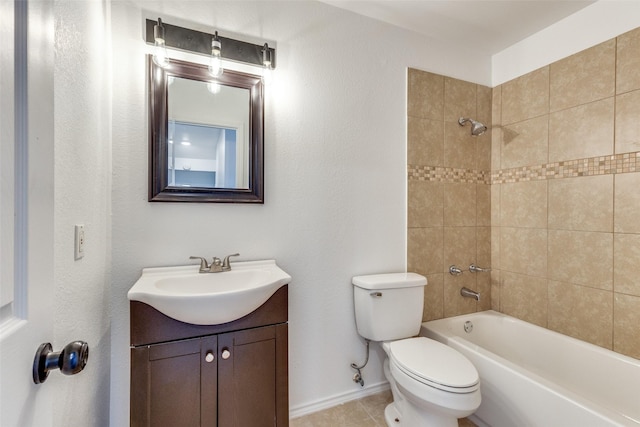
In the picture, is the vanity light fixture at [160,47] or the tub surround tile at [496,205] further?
the tub surround tile at [496,205]

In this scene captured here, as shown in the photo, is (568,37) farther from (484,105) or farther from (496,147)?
(496,147)

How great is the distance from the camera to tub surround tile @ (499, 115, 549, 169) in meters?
1.95

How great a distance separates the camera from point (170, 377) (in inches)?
45.6

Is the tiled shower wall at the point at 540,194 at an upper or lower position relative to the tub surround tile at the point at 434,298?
upper

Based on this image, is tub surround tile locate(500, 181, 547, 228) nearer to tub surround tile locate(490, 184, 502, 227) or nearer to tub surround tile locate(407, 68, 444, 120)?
tub surround tile locate(490, 184, 502, 227)

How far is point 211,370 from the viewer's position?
3.94 ft

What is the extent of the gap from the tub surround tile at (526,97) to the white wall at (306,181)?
58 cm

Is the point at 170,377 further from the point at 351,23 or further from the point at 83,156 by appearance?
the point at 351,23

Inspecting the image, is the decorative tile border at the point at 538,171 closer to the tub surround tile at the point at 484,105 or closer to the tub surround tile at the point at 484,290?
the tub surround tile at the point at 484,105

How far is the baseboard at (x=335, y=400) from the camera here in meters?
1.67

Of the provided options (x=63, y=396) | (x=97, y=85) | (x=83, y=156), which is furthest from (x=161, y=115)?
(x=63, y=396)

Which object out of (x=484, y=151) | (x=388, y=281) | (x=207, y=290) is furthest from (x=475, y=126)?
(x=207, y=290)

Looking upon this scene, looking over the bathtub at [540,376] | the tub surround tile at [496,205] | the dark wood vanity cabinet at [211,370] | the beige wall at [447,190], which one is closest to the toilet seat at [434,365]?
the bathtub at [540,376]

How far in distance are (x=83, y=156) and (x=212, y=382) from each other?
3.37 feet
